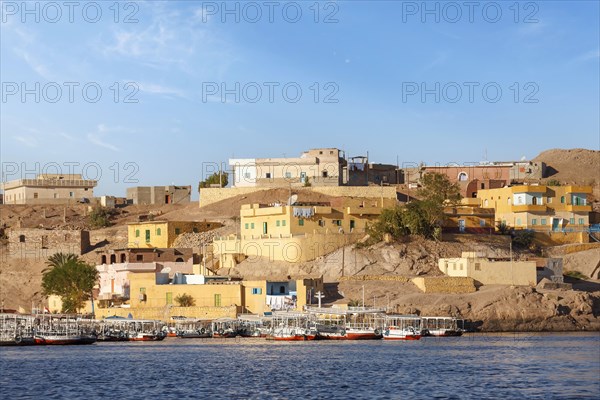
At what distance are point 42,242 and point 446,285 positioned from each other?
1369 inches

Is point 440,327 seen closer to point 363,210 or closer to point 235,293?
point 235,293

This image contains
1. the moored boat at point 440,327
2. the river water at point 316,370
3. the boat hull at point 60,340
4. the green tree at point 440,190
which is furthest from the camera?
the green tree at point 440,190

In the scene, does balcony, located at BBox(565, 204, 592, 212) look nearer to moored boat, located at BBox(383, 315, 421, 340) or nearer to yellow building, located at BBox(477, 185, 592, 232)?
yellow building, located at BBox(477, 185, 592, 232)

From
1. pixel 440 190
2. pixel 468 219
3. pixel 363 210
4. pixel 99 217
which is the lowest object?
pixel 468 219

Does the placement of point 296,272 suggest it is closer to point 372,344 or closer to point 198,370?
point 372,344

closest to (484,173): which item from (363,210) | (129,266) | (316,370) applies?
(363,210)

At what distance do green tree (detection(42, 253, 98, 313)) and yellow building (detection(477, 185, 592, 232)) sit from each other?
1217 inches

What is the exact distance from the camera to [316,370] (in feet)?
182

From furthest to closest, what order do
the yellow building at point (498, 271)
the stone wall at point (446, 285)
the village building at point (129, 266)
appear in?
the village building at point (129, 266), the yellow building at point (498, 271), the stone wall at point (446, 285)

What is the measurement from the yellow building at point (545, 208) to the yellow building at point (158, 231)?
77.6 ft

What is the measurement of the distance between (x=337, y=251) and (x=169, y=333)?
1303 cm

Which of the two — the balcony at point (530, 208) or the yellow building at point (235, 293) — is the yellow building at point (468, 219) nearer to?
the balcony at point (530, 208)

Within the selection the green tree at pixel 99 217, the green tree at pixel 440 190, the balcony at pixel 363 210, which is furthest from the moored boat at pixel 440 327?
the green tree at pixel 99 217

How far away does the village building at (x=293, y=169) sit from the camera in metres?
107
